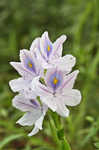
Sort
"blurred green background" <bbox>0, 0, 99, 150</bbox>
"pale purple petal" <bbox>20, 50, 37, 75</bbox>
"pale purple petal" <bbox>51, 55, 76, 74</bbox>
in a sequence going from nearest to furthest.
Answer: "pale purple petal" <bbox>51, 55, 76, 74</bbox>, "pale purple petal" <bbox>20, 50, 37, 75</bbox>, "blurred green background" <bbox>0, 0, 99, 150</bbox>

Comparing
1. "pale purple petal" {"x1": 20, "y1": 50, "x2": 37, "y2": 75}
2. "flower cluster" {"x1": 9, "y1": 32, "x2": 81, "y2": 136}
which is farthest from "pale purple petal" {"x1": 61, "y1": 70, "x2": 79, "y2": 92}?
"pale purple petal" {"x1": 20, "y1": 50, "x2": 37, "y2": 75}

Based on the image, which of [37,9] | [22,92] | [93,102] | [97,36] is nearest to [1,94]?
[93,102]

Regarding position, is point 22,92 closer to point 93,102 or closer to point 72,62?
point 72,62

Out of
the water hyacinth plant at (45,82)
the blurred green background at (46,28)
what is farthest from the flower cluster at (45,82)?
the blurred green background at (46,28)

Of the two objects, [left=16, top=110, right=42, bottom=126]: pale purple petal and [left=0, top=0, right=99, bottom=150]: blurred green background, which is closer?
[left=16, top=110, right=42, bottom=126]: pale purple petal

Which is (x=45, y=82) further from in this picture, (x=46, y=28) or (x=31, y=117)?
(x=46, y=28)

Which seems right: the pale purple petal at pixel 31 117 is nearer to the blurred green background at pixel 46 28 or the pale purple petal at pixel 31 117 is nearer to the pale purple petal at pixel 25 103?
the pale purple petal at pixel 25 103

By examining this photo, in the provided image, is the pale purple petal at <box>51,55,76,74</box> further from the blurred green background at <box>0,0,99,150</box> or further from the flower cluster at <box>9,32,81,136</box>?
the blurred green background at <box>0,0,99,150</box>

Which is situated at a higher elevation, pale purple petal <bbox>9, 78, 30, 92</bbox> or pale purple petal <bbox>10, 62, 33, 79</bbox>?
pale purple petal <bbox>10, 62, 33, 79</bbox>

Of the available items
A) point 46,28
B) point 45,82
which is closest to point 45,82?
point 45,82
